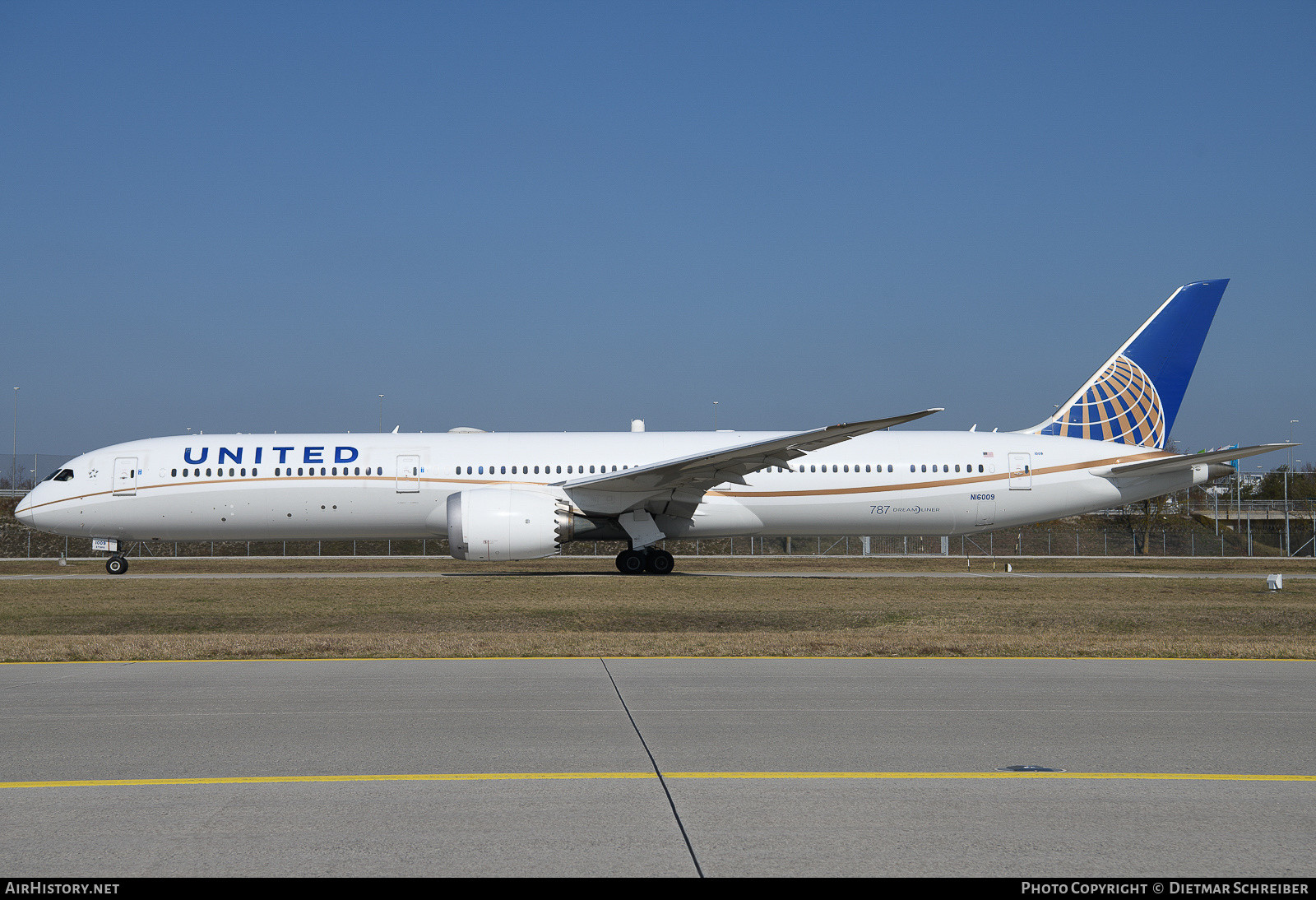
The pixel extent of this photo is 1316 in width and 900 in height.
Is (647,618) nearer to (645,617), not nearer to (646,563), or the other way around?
(645,617)

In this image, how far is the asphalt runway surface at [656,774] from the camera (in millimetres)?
4570

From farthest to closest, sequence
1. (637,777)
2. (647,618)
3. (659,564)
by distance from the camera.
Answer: (659,564), (647,618), (637,777)

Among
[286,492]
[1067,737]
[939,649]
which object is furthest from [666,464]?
[1067,737]

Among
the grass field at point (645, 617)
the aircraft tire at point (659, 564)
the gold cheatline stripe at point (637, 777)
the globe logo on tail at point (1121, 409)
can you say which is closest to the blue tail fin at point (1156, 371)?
the globe logo on tail at point (1121, 409)

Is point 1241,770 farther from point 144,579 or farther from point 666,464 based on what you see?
point 144,579

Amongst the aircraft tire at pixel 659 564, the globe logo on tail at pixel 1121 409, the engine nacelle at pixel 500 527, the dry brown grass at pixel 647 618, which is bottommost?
the dry brown grass at pixel 647 618

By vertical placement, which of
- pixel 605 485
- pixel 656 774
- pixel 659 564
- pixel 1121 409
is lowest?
pixel 656 774

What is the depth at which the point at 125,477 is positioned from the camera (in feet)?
84.3

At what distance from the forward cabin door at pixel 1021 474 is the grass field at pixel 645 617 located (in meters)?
2.41

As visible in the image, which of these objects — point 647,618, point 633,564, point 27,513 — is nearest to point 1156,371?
point 633,564

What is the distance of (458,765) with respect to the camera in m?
6.26

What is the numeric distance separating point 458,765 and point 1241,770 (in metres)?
4.56

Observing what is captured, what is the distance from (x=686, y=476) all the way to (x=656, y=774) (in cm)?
1833

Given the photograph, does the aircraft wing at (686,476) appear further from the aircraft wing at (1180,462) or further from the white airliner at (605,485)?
the aircraft wing at (1180,462)
